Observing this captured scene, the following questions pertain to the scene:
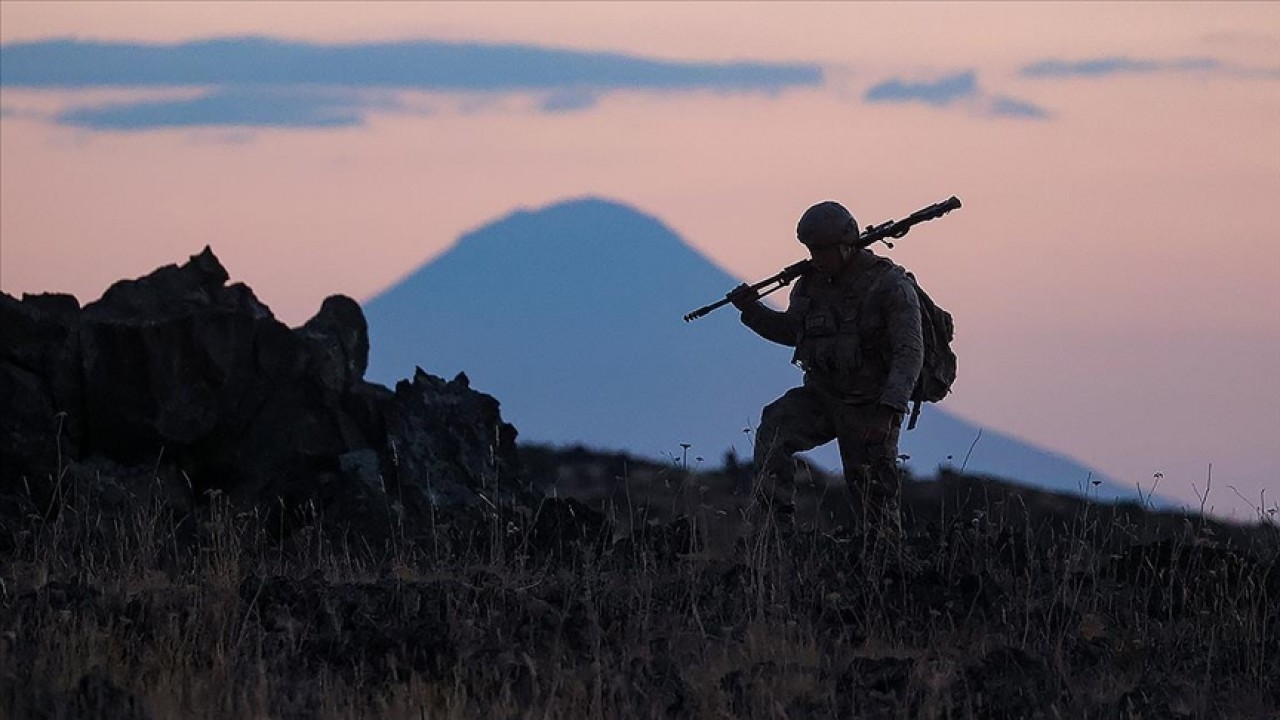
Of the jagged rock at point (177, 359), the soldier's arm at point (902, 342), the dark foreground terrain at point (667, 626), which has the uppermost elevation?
the jagged rock at point (177, 359)

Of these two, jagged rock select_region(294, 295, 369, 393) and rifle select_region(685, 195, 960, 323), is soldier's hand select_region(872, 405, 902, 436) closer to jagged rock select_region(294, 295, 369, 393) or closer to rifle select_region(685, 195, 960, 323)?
rifle select_region(685, 195, 960, 323)

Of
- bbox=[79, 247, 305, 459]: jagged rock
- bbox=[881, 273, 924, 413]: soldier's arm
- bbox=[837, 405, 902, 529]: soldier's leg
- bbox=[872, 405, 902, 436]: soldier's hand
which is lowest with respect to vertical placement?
bbox=[837, 405, 902, 529]: soldier's leg

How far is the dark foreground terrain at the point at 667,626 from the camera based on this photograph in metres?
9.81

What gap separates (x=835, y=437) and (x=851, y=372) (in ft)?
1.78

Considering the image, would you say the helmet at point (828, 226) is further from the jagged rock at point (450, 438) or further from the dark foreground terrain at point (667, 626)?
the jagged rock at point (450, 438)

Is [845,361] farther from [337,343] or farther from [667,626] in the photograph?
[337,343]

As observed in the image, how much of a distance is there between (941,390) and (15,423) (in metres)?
8.69

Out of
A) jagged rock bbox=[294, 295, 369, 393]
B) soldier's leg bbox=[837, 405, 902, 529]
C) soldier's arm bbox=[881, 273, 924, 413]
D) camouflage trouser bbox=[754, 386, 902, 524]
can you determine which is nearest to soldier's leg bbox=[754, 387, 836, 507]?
camouflage trouser bbox=[754, 386, 902, 524]

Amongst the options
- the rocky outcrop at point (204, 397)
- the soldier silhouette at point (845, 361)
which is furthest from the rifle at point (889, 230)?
the rocky outcrop at point (204, 397)

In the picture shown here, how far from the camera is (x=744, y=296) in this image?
46.5ft

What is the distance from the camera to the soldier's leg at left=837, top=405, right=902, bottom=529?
1365cm

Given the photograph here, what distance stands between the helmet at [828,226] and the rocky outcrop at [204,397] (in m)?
5.81

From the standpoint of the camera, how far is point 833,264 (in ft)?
44.8

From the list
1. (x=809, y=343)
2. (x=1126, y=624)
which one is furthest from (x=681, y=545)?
(x=1126, y=624)
